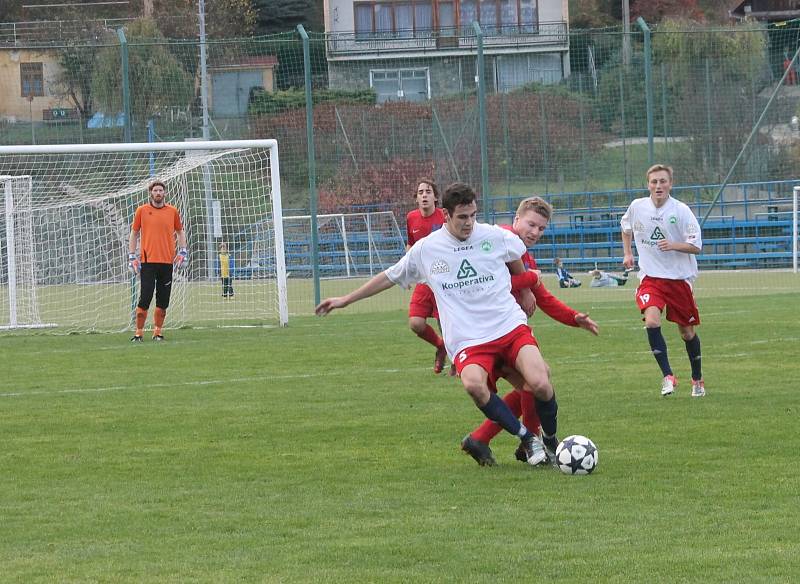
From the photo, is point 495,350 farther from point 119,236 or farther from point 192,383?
point 119,236

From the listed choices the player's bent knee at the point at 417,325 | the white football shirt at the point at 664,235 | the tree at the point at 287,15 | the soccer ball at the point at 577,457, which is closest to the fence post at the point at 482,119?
the player's bent knee at the point at 417,325

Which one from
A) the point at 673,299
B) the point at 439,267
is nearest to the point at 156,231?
the point at 673,299

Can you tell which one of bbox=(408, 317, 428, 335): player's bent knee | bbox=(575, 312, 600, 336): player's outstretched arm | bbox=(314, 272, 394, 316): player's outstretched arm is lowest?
bbox=(408, 317, 428, 335): player's bent knee

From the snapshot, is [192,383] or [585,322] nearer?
[585,322]

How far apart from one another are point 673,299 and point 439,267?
4.08 metres

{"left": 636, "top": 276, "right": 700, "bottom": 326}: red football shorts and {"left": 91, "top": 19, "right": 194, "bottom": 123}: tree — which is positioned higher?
{"left": 91, "top": 19, "right": 194, "bottom": 123}: tree

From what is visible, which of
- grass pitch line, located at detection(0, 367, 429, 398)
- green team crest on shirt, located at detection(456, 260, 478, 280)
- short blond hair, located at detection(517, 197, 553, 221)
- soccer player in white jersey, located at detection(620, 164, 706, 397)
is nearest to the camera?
green team crest on shirt, located at detection(456, 260, 478, 280)

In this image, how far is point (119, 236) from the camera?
21453 millimetres

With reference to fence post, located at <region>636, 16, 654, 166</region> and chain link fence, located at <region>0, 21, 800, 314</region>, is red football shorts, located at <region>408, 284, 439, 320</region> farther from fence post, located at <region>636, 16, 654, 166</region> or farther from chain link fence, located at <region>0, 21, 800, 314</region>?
fence post, located at <region>636, 16, 654, 166</region>

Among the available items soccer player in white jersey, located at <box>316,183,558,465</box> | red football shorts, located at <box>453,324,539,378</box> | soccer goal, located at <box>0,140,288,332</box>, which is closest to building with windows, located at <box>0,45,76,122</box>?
soccer goal, located at <box>0,140,288,332</box>

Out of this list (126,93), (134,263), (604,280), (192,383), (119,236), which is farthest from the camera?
(604,280)

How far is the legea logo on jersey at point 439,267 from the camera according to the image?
25.6ft

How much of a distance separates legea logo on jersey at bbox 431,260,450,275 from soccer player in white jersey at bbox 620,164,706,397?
3808 millimetres

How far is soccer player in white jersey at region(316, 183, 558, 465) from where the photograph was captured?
7.68 meters
